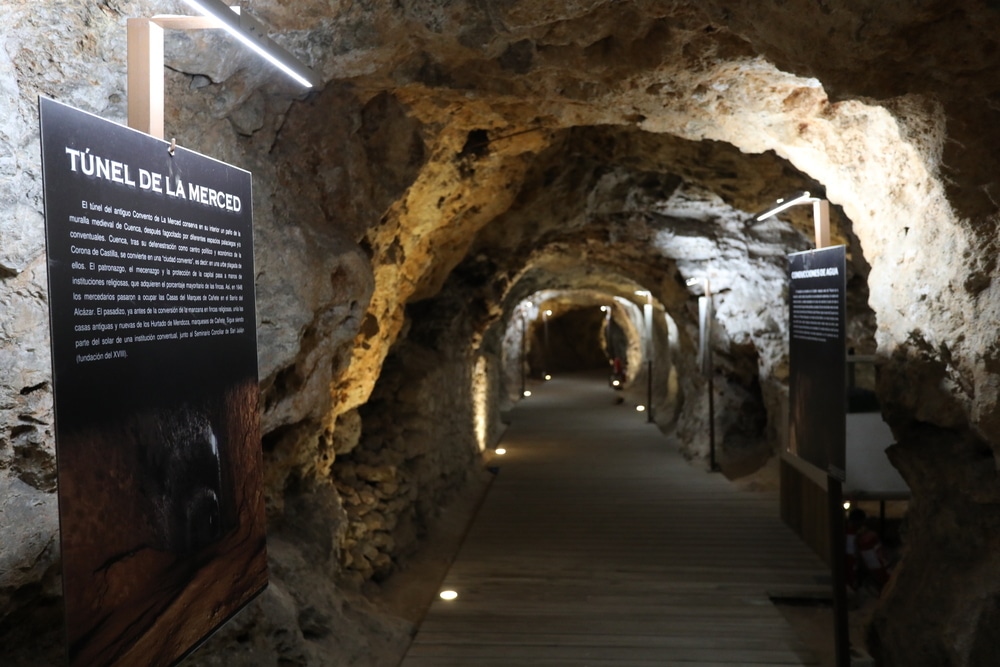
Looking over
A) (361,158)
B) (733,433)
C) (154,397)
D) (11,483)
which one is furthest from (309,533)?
(733,433)

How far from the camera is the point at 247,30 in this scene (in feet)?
8.23

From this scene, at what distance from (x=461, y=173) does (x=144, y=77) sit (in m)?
4.85

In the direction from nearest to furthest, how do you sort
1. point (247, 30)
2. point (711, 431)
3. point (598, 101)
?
point (247, 30)
point (598, 101)
point (711, 431)

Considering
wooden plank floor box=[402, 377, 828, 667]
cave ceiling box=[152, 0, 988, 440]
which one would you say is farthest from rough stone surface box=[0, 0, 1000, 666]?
wooden plank floor box=[402, 377, 828, 667]

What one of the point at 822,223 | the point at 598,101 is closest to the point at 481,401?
the point at 822,223

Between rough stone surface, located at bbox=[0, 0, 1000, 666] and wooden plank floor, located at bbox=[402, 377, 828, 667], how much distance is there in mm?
1034

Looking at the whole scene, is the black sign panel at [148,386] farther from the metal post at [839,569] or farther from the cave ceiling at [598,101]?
the metal post at [839,569]

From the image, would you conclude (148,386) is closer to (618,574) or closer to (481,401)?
(618,574)

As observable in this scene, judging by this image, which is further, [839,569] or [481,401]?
[481,401]

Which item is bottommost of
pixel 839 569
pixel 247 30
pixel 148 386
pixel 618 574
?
pixel 618 574

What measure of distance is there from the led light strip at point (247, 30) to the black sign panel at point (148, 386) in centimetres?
44

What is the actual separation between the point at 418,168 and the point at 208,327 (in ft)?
10.9

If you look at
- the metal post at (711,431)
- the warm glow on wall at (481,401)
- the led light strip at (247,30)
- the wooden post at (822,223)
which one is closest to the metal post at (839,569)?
the wooden post at (822,223)

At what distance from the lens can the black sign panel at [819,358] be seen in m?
4.46
